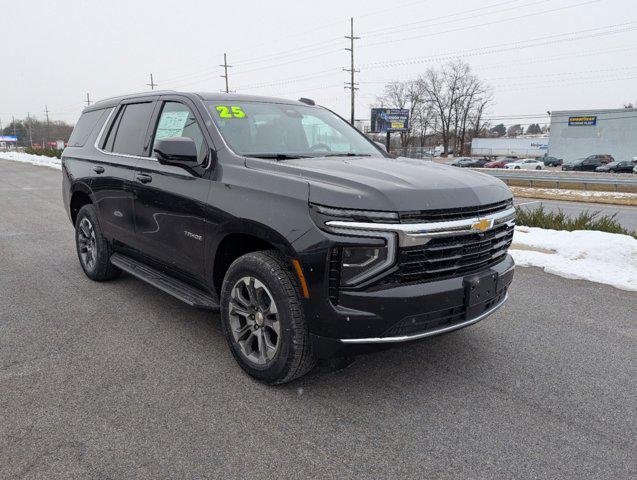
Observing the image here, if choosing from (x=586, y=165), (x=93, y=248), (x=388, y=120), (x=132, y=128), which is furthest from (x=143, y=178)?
(x=586, y=165)

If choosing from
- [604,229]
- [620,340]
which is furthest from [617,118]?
[620,340]

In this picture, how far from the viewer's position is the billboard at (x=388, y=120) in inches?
1849

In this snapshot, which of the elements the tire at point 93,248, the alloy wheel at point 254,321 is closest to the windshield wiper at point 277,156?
the alloy wheel at point 254,321

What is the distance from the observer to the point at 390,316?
260cm

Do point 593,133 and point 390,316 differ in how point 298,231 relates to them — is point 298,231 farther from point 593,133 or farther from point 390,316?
point 593,133

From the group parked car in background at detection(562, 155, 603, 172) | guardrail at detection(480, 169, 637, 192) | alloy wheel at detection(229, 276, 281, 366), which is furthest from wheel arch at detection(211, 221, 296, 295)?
parked car in background at detection(562, 155, 603, 172)

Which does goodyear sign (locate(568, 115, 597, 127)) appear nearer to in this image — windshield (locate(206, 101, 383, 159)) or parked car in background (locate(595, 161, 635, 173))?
parked car in background (locate(595, 161, 635, 173))

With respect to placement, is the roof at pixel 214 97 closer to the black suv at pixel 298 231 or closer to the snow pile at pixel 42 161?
the black suv at pixel 298 231

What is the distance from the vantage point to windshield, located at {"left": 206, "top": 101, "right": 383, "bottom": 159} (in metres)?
3.56

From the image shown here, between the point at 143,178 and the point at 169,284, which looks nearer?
the point at 169,284

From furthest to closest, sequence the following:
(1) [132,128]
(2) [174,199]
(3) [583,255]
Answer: (3) [583,255] < (1) [132,128] < (2) [174,199]

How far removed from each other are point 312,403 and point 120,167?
9.35ft

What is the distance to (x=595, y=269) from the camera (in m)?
5.70

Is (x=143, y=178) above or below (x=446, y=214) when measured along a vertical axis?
above
